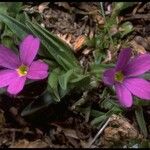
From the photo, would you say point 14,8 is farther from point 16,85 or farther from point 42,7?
point 16,85

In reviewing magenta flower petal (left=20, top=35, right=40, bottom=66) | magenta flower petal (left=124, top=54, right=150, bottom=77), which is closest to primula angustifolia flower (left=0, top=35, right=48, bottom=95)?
magenta flower petal (left=20, top=35, right=40, bottom=66)

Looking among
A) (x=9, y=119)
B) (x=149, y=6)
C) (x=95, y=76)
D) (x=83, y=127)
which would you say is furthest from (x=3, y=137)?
(x=149, y=6)

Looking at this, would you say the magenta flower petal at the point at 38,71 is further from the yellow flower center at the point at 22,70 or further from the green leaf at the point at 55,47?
the green leaf at the point at 55,47

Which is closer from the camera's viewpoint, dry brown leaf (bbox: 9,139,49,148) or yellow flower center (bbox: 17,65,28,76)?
yellow flower center (bbox: 17,65,28,76)

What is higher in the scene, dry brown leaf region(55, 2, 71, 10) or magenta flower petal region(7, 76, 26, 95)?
dry brown leaf region(55, 2, 71, 10)

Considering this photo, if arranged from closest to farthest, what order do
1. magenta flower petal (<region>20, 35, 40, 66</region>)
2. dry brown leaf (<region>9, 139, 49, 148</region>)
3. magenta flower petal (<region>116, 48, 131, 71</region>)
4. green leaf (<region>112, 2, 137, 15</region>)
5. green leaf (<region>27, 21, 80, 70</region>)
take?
magenta flower petal (<region>116, 48, 131, 71</region>), magenta flower petal (<region>20, 35, 40, 66</region>), green leaf (<region>27, 21, 80, 70</region>), dry brown leaf (<region>9, 139, 49, 148</region>), green leaf (<region>112, 2, 137, 15</region>)

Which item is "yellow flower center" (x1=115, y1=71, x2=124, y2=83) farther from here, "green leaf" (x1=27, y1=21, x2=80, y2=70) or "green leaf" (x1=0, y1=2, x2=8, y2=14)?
"green leaf" (x1=0, y1=2, x2=8, y2=14)

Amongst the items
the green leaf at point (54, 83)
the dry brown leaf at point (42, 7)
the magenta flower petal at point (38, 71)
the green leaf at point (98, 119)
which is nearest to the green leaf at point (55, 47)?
the green leaf at point (54, 83)
